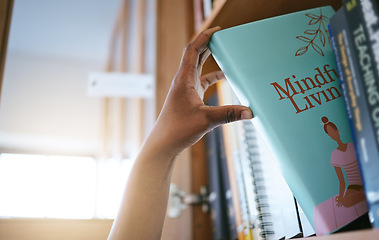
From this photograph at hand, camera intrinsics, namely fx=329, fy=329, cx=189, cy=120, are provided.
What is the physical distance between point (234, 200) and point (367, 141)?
397 mm

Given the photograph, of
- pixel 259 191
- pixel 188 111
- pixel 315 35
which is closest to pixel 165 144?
pixel 188 111

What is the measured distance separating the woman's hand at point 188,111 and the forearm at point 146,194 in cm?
3

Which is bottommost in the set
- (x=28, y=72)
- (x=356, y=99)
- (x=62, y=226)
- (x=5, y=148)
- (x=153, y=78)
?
(x=62, y=226)

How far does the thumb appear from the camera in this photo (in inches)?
17.1

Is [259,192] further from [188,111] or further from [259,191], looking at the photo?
[188,111]

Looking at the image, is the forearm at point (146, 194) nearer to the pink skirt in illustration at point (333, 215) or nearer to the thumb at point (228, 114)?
the thumb at point (228, 114)

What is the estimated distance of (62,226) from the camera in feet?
2.46

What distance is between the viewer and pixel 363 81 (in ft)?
1.09

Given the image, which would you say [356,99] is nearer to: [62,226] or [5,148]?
[62,226]

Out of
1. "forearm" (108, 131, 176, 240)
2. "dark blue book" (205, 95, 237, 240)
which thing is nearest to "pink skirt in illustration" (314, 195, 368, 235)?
"forearm" (108, 131, 176, 240)

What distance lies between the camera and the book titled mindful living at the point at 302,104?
1.25 ft

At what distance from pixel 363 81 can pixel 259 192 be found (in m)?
0.27

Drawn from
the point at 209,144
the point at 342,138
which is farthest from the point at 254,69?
the point at 209,144

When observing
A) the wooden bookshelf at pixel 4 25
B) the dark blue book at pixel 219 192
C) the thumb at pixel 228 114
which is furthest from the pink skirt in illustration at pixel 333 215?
the wooden bookshelf at pixel 4 25
